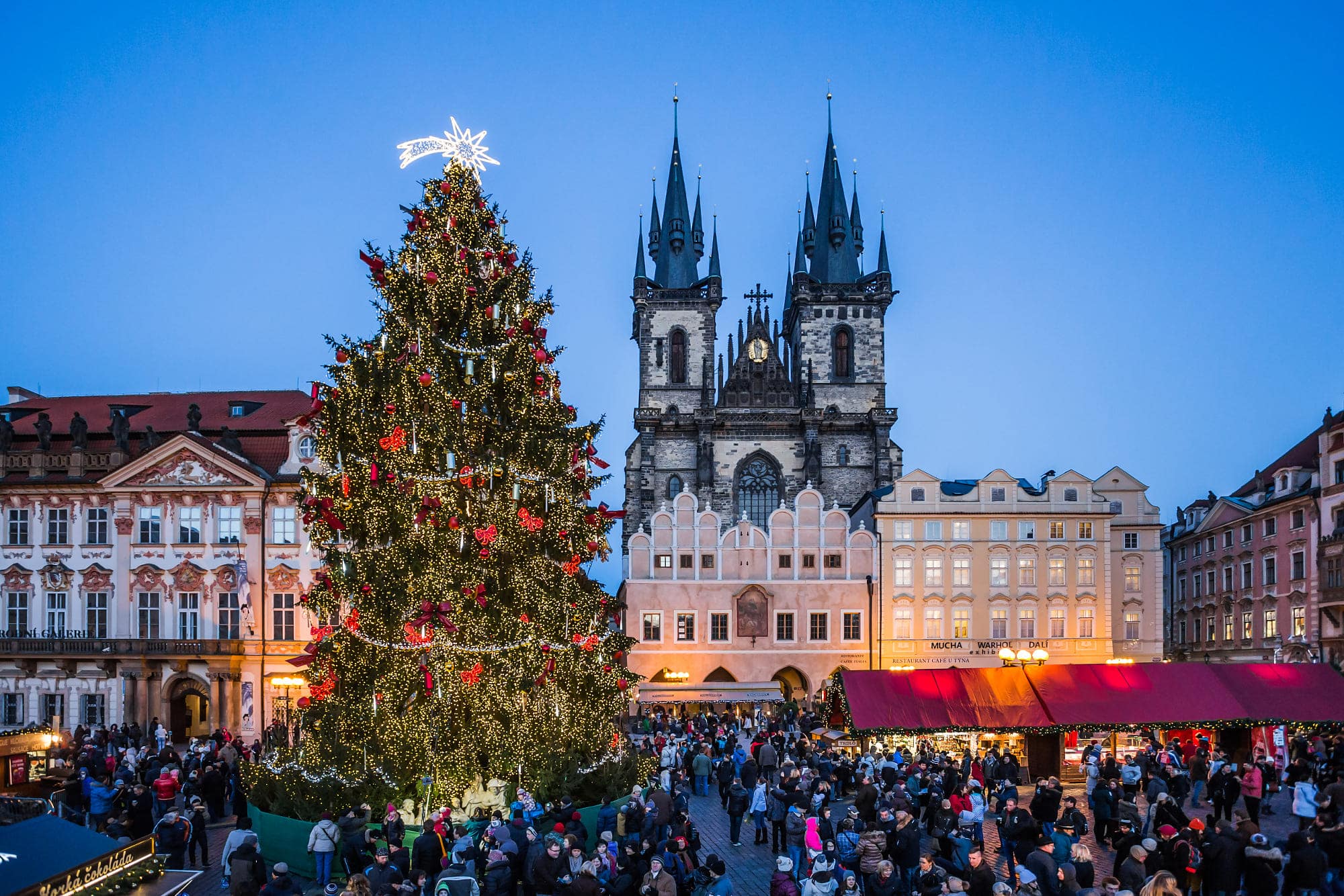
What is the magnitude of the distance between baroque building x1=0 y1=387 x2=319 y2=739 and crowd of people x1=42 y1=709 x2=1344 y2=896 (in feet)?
42.5

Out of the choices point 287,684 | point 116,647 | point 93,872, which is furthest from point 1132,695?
point 116,647

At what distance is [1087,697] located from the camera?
27469mm

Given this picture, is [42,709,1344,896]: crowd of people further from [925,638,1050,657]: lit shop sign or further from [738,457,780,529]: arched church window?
[738,457,780,529]: arched church window

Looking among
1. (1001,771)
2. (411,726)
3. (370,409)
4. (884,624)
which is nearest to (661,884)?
(411,726)

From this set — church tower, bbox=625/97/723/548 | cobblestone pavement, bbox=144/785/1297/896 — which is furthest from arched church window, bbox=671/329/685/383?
cobblestone pavement, bbox=144/785/1297/896

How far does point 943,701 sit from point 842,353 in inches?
1650

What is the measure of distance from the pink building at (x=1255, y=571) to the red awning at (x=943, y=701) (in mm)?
21643

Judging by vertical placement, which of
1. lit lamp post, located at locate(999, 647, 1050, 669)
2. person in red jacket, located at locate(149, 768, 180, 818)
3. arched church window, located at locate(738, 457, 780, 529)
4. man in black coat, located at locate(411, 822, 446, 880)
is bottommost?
person in red jacket, located at locate(149, 768, 180, 818)

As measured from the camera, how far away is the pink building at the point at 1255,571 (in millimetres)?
43625

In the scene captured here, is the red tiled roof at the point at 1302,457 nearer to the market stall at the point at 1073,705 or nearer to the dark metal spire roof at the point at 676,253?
the market stall at the point at 1073,705

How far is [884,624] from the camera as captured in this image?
46.3m

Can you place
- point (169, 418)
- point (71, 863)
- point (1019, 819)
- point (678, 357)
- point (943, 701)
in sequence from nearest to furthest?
point (71, 863) < point (1019, 819) < point (943, 701) < point (169, 418) < point (678, 357)

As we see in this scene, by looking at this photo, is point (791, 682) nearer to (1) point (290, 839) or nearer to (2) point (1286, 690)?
(2) point (1286, 690)

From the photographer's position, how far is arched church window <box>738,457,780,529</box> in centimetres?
6347
